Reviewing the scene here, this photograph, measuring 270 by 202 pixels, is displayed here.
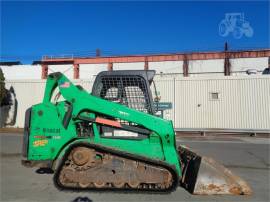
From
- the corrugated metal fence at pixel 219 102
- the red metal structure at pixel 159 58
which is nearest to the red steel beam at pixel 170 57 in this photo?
the red metal structure at pixel 159 58

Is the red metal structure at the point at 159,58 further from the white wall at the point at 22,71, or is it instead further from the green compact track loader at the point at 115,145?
the green compact track loader at the point at 115,145

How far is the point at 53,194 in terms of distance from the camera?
5.84 meters

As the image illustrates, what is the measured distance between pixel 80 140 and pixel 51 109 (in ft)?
2.74

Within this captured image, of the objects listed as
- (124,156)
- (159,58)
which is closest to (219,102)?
(124,156)

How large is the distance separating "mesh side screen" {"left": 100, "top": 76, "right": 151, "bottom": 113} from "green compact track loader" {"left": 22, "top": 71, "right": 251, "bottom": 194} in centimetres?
2

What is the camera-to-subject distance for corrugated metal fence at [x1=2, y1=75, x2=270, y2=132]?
72.1 feet

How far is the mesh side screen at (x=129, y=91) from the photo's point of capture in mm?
6555

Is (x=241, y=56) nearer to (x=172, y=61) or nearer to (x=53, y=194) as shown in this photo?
(x=172, y=61)

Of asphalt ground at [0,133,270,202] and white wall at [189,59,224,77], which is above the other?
white wall at [189,59,224,77]

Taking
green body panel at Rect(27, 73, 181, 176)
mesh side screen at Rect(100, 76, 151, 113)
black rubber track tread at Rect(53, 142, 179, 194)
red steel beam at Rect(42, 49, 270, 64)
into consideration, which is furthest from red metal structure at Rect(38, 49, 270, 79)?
black rubber track tread at Rect(53, 142, 179, 194)

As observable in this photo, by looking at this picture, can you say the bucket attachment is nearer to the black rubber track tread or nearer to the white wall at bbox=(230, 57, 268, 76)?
the black rubber track tread

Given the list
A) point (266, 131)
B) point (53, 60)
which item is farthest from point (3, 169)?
point (53, 60)

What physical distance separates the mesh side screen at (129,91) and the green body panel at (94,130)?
1.40ft

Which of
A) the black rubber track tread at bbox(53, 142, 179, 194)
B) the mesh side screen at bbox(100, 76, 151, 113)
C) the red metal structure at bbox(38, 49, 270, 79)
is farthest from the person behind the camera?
the red metal structure at bbox(38, 49, 270, 79)
